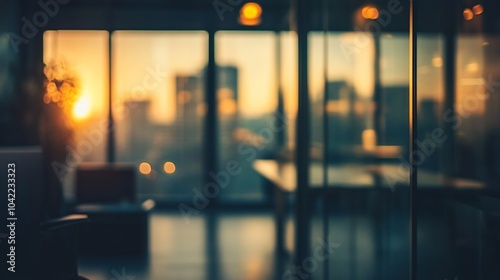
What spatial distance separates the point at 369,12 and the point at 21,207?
2757mm

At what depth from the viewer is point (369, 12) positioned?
462cm

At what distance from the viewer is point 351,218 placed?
16.0ft

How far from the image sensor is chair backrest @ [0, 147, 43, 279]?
3799 millimetres

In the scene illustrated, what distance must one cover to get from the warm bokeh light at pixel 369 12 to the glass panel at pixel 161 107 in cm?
650

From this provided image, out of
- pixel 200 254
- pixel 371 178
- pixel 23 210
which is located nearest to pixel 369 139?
pixel 371 178

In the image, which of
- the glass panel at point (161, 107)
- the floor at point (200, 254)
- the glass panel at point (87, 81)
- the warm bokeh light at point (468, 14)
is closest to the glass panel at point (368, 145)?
the warm bokeh light at point (468, 14)

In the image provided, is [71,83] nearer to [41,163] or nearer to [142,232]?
[142,232]

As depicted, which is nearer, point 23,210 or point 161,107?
point 23,210

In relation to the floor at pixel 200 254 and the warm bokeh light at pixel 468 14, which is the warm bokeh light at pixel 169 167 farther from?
the warm bokeh light at pixel 468 14

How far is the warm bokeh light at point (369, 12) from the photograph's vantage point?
14.8 feet

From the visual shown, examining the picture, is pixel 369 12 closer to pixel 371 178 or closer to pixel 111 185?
pixel 371 178

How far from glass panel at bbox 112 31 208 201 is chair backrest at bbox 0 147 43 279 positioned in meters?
6.85

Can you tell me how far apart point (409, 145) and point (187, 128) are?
7493mm

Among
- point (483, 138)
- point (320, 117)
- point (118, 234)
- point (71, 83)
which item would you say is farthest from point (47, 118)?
point (483, 138)
